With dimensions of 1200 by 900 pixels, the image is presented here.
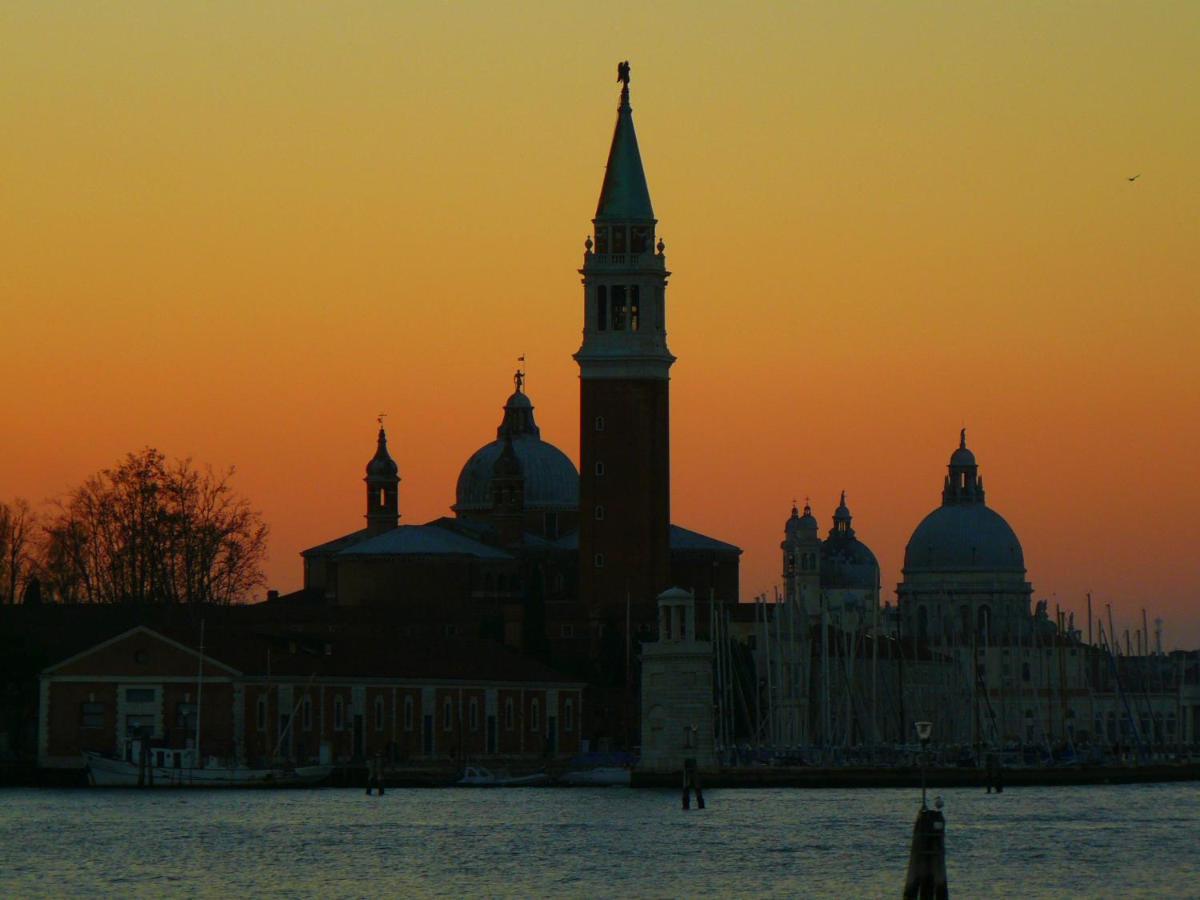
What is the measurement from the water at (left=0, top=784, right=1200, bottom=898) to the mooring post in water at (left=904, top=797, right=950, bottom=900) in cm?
527

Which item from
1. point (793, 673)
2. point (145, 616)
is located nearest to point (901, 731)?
point (793, 673)

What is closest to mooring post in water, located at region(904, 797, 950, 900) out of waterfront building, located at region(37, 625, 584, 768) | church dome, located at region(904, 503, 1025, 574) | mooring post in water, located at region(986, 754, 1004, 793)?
mooring post in water, located at region(986, 754, 1004, 793)

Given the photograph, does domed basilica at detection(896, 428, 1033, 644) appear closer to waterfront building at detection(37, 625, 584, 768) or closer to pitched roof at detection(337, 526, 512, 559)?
pitched roof at detection(337, 526, 512, 559)

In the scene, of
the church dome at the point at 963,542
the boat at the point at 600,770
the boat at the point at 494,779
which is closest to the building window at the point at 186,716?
the boat at the point at 494,779

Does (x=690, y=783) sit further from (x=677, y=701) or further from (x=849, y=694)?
(x=849, y=694)

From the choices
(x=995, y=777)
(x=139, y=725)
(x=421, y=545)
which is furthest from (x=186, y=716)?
(x=421, y=545)

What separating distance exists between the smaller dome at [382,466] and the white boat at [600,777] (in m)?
40.7

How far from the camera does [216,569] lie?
107625 millimetres

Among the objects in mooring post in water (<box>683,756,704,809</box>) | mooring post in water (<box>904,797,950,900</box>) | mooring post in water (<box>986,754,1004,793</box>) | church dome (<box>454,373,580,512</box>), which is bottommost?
mooring post in water (<box>904,797,950,900</box>)

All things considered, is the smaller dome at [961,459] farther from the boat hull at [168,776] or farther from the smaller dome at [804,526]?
the boat hull at [168,776]

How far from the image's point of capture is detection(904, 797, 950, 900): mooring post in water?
45.8m

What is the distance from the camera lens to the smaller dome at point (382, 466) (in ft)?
427

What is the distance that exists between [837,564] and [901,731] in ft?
260

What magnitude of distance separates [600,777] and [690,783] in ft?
46.4
